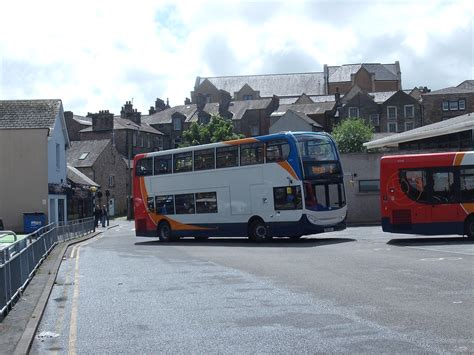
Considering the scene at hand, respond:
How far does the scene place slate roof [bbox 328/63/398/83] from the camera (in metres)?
117

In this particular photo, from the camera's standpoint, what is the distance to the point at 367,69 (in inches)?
4611

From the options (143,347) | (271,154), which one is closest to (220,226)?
(271,154)

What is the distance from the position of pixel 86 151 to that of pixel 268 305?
65217 millimetres

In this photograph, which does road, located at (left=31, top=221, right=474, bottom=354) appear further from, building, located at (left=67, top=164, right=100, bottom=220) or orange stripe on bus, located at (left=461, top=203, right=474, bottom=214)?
building, located at (left=67, top=164, right=100, bottom=220)

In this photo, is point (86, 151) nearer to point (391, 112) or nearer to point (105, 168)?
point (105, 168)

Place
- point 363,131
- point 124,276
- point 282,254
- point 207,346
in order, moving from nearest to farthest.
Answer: point 207,346, point 124,276, point 282,254, point 363,131

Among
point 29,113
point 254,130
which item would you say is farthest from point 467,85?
point 29,113

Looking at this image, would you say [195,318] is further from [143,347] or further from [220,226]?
[220,226]

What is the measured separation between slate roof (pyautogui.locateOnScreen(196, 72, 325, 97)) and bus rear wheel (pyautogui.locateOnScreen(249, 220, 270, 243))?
313 ft

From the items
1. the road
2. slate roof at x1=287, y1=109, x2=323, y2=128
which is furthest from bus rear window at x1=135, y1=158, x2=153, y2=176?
slate roof at x1=287, y1=109, x2=323, y2=128

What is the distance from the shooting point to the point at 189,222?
97.1 feet

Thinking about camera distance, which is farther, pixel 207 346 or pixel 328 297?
pixel 328 297

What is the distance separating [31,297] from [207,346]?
17.9 ft

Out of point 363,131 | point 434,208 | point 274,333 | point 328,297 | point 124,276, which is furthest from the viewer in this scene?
point 363,131
